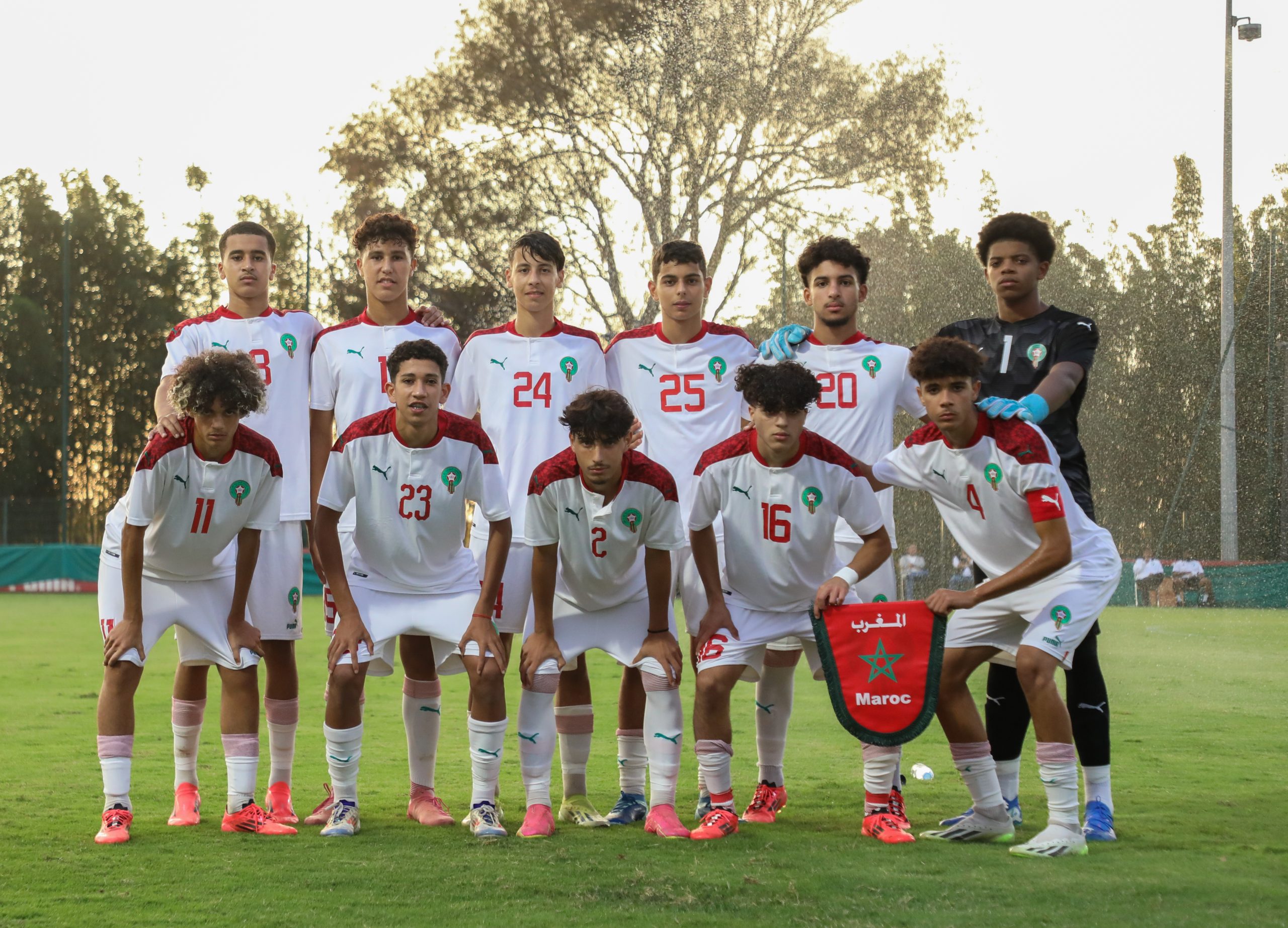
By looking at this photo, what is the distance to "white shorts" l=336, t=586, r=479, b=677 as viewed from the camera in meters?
4.73

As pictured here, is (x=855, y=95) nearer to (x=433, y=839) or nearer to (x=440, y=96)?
(x=440, y=96)

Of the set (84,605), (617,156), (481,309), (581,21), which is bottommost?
(84,605)

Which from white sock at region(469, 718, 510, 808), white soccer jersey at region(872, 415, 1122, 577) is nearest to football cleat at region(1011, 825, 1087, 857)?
white soccer jersey at region(872, 415, 1122, 577)

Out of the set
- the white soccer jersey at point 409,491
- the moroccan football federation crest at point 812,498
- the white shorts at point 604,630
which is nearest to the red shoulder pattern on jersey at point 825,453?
the moroccan football federation crest at point 812,498

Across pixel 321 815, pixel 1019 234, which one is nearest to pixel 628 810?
pixel 321 815

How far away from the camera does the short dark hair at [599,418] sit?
4.52 meters

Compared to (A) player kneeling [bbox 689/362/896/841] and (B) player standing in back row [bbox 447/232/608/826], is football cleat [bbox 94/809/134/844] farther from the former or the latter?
(A) player kneeling [bbox 689/362/896/841]

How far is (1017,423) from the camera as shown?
14.8 feet

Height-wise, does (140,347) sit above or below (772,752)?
above

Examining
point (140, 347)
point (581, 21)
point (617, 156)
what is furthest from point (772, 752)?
point (140, 347)

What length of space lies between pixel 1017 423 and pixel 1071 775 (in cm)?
118

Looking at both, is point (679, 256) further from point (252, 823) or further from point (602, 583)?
point (252, 823)

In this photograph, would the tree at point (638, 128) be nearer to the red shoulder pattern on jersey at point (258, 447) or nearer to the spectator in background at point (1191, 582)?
the spectator in background at point (1191, 582)

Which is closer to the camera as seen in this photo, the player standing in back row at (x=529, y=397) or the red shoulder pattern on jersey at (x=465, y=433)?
the red shoulder pattern on jersey at (x=465, y=433)
